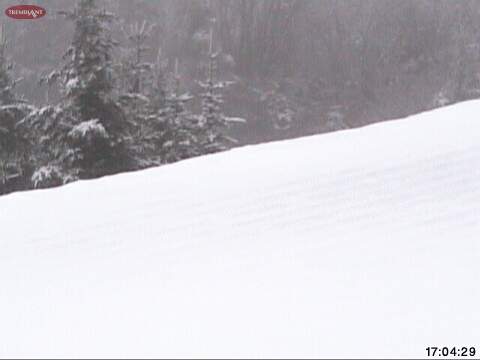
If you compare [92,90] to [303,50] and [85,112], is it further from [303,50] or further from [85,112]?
[303,50]

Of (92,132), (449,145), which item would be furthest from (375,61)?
(449,145)

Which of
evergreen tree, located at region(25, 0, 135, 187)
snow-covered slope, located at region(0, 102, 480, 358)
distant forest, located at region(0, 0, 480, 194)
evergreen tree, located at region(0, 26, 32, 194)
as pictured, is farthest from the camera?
distant forest, located at region(0, 0, 480, 194)

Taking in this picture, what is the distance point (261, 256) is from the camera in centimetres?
207

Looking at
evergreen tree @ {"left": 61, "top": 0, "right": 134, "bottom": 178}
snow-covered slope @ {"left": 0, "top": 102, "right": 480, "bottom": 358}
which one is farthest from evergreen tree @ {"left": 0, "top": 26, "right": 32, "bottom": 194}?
snow-covered slope @ {"left": 0, "top": 102, "right": 480, "bottom": 358}

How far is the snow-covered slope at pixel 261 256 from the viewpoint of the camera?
162 centimetres

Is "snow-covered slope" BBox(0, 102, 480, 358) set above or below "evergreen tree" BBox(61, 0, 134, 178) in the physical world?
below

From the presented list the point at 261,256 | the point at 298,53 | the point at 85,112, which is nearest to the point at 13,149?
the point at 85,112

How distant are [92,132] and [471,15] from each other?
22520 millimetres

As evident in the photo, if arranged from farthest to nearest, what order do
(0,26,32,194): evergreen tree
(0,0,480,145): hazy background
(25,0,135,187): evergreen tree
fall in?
1. (0,0,480,145): hazy background
2. (0,26,32,194): evergreen tree
3. (25,0,135,187): evergreen tree

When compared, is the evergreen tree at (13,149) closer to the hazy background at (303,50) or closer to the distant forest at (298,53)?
the distant forest at (298,53)

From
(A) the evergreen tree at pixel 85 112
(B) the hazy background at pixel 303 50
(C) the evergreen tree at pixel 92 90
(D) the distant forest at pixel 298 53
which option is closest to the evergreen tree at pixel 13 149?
(A) the evergreen tree at pixel 85 112

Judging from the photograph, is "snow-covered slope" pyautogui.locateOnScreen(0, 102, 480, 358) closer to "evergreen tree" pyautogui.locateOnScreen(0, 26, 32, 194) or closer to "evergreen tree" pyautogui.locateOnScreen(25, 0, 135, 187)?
"evergreen tree" pyautogui.locateOnScreen(25, 0, 135, 187)

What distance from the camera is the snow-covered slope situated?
162cm

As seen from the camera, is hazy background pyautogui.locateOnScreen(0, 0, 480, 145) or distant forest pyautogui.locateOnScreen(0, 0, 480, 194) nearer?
distant forest pyautogui.locateOnScreen(0, 0, 480, 194)
